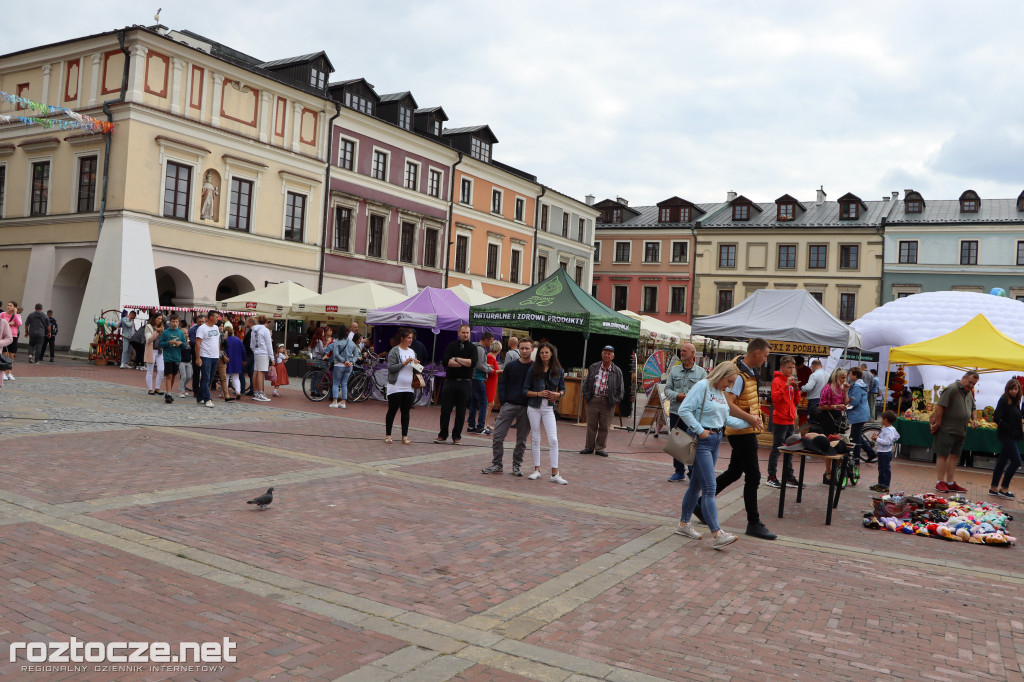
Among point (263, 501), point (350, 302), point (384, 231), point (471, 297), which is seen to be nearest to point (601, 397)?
point (263, 501)

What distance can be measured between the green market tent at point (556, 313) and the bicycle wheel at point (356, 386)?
2902mm

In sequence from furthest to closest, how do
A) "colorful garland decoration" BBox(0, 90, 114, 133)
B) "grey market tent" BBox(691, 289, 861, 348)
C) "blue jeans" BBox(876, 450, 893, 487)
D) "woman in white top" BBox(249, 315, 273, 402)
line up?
"colorful garland decoration" BBox(0, 90, 114, 133) < "woman in white top" BBox(249, 315, 273, 402) < "grey market tent" BBox(691, 289, 861, 348) < "blue jeans" BBox(876, 450, 893, 487)

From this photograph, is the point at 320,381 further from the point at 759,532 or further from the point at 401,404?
the point at 759,532

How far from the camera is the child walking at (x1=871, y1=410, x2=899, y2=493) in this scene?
10.8 m

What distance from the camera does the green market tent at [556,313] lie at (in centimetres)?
1738

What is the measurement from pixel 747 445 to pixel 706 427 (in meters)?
0.56

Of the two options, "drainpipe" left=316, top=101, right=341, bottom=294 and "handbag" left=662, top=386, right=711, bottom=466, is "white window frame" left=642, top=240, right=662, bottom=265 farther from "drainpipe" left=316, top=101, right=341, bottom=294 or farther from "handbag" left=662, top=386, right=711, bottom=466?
"handbag" left=662, top=386, right=711, bottom=466

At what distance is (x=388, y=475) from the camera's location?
9.21 m

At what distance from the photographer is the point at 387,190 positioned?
3594 cm

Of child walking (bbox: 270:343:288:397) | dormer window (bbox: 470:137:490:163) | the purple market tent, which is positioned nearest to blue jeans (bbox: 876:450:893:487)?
the purple market tent

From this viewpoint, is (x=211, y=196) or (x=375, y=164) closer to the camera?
(x=211, y=196)

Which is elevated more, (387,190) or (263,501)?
(387,190)

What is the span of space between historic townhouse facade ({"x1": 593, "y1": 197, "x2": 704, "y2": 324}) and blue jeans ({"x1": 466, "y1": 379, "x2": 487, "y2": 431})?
42561mm

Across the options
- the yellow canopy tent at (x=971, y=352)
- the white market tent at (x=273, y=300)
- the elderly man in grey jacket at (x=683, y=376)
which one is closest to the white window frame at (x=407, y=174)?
the white market tent at (x=273, y=300)
